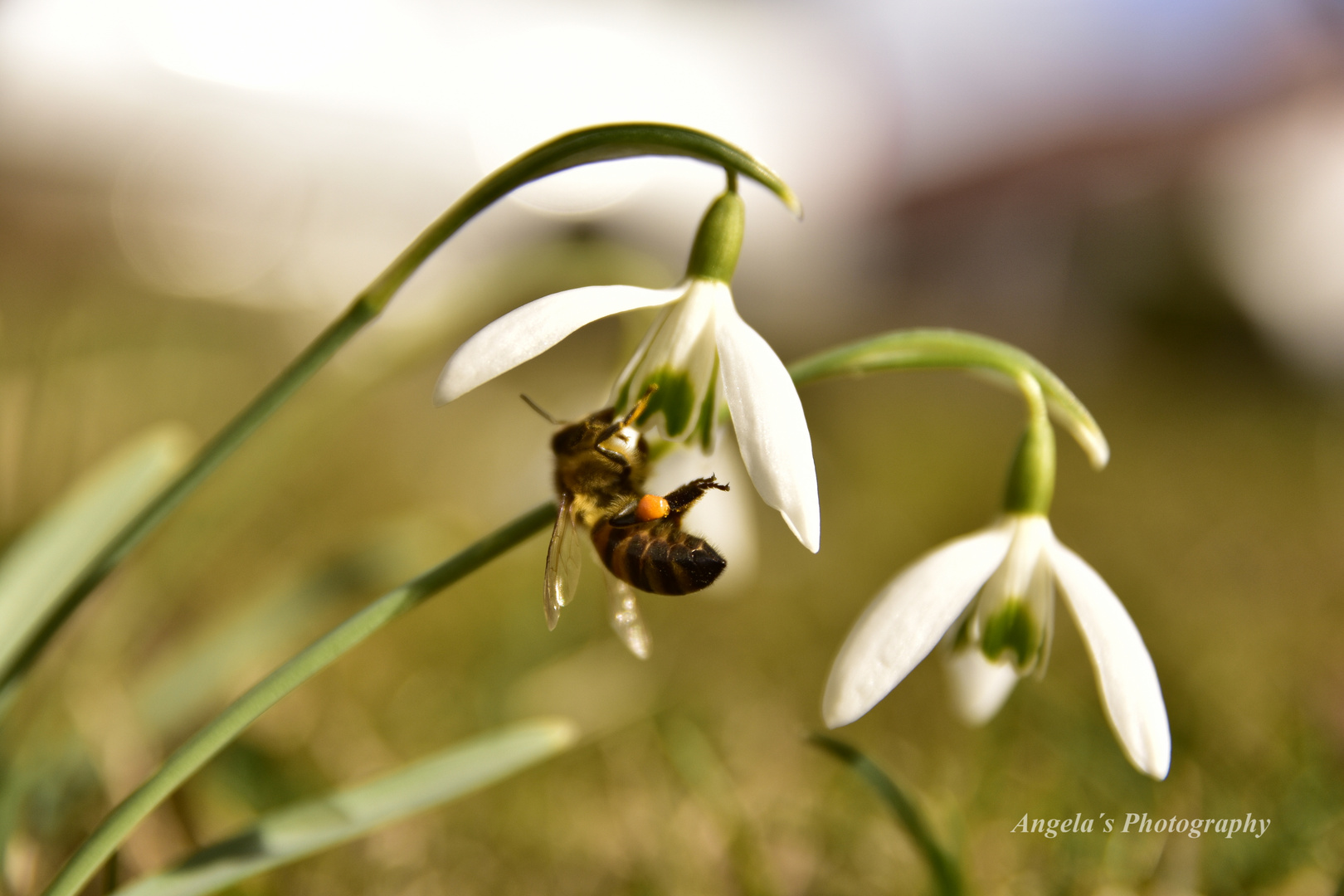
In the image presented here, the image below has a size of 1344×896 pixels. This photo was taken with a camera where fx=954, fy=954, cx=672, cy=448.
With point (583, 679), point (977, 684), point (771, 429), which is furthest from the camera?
point (583, 679)

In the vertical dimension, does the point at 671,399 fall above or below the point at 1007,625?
above

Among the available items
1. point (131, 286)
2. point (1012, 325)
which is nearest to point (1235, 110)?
point (1012, 325)

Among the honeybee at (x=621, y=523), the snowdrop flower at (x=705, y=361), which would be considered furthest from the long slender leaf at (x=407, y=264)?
the honeybee at (x=621, y=523)

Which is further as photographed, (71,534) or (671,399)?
(71,534)

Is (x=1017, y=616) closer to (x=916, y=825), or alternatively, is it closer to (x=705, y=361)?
(x=916, y=825)

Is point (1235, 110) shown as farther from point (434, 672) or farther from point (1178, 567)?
point (434, 672)

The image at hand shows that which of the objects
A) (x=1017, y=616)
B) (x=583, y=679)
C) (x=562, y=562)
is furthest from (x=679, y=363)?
(x=583, y=679)

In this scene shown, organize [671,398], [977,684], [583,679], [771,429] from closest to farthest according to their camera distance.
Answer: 1. [771,429]
2. [671,398]
3. [977,684]
4. [583,679]

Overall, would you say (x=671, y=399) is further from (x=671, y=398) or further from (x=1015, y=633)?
(x=1015, y=633)
